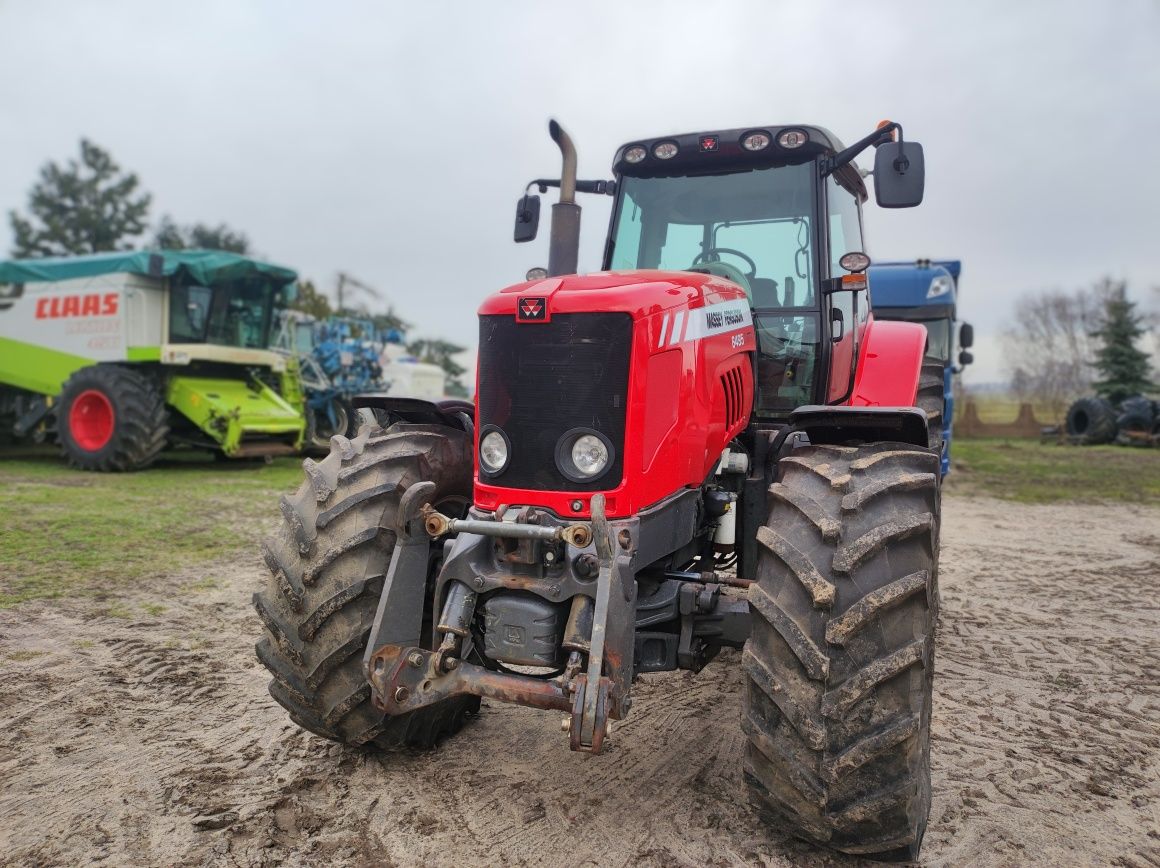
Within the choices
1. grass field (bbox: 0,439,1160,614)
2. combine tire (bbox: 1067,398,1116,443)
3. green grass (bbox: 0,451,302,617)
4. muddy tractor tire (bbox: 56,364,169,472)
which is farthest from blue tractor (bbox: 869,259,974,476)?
combine tire (bbox: 1067,398,1116,443)

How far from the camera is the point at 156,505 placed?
370 inches

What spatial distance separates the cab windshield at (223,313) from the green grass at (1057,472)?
1135 centimetres

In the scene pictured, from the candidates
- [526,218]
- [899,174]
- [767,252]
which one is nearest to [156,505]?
[526,218]

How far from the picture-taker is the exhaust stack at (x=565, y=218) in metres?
3.67

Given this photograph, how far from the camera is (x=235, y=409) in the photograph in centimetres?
1265

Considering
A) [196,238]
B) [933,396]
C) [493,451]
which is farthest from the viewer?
[196,238]

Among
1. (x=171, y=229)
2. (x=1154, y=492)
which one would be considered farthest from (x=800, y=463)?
(x=171, y=229)

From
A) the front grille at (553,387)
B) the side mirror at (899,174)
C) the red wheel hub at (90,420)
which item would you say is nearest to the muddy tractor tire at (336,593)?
the front grille at (553,387)

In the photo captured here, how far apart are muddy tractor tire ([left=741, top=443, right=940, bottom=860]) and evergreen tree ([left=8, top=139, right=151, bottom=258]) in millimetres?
38109

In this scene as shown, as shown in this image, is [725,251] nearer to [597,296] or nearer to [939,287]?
[597,296]

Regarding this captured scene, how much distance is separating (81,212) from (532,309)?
38.7 meters

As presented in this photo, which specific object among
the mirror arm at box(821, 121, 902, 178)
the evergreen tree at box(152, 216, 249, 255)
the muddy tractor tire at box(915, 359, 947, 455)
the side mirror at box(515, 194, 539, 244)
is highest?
the evergreen tree at box(152, 216, 249, 255)

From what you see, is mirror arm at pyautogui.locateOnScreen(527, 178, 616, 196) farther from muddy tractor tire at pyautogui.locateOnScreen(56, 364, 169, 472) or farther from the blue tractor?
muddy tractor tire at pyautogui.locateOnScreen(56, 364, 169, 472)

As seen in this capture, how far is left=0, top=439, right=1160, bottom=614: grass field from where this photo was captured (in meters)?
6.44
